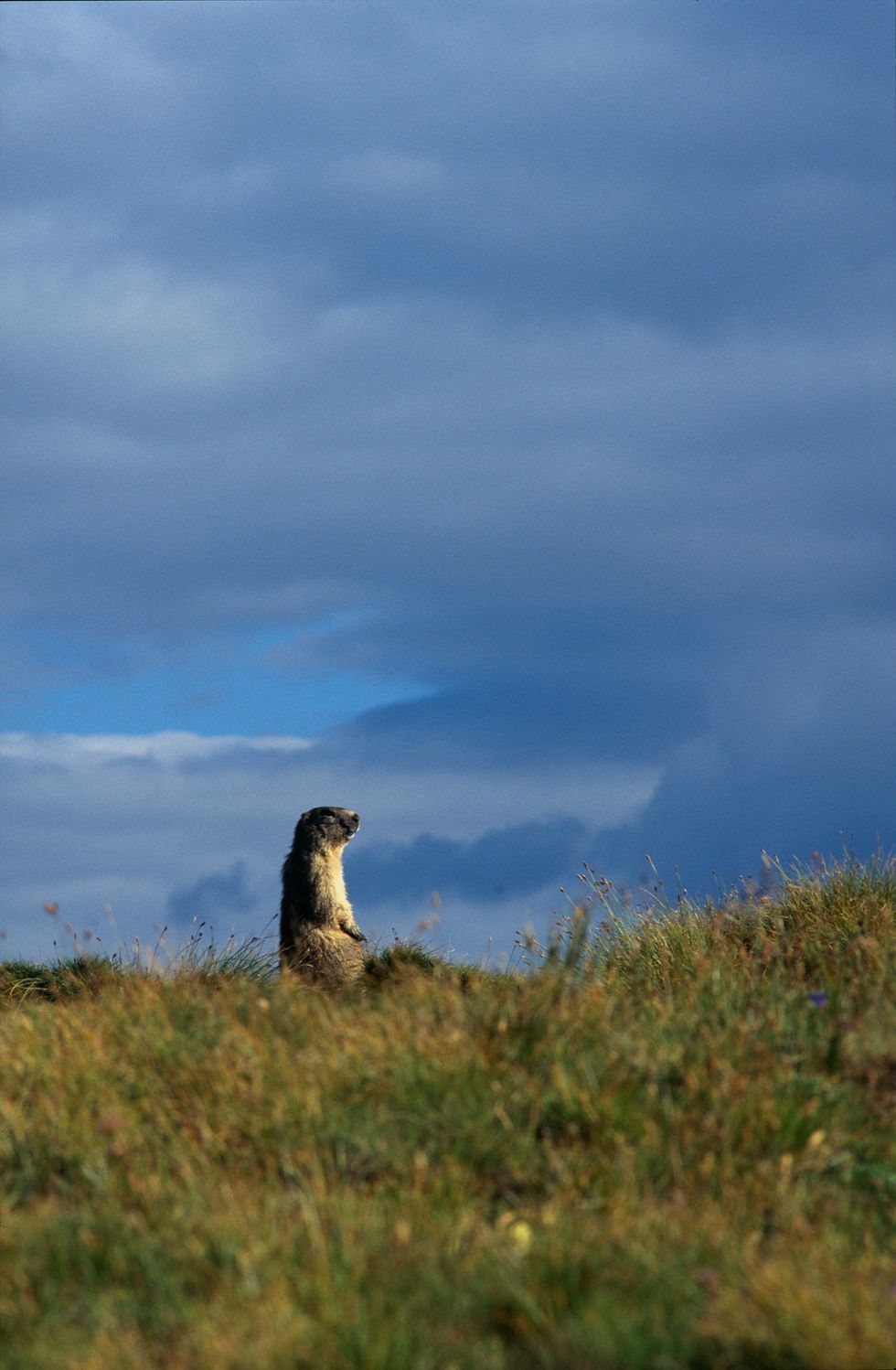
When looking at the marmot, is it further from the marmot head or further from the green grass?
the green grass

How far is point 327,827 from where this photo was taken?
44.6 ft

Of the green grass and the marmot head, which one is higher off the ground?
the marmot head

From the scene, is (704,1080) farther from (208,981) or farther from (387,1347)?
(208,981)

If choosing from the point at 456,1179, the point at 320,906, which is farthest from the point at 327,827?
the point at 456,1179

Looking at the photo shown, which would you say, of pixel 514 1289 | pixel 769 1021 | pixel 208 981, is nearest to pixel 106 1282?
pixel 514 1289

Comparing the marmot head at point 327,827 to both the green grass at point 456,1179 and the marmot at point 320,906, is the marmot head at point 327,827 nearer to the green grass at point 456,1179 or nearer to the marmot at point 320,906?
the marmot at point 320,906

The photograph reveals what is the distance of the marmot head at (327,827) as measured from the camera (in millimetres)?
13516

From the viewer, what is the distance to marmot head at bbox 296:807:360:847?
13.5m

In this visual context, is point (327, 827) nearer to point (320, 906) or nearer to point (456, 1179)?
point (320, 906)

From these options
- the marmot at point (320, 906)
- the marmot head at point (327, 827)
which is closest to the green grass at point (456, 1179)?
the marmot at point (320, 906)

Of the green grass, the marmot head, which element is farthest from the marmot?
the green grass

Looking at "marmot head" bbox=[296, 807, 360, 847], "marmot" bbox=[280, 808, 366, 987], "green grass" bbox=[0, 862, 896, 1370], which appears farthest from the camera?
"marmot head" bbox=[296, 807, 360, 847]

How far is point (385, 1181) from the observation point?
5.56 meters

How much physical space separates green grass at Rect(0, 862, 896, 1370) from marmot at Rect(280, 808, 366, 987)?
4.47m
